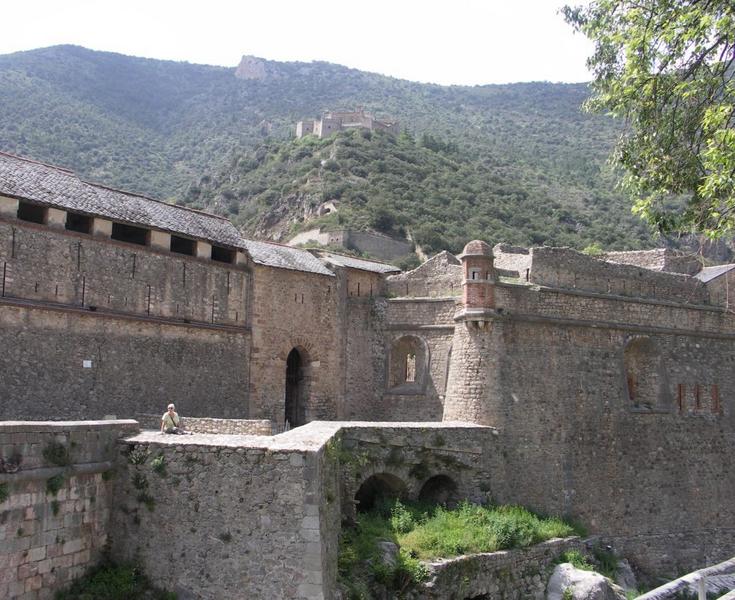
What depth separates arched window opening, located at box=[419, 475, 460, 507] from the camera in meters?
22.1

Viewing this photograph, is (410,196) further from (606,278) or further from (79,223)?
(79,223)

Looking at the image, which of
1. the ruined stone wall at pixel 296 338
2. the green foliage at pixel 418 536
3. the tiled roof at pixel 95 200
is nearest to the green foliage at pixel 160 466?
the green foliage at pixel 418 536

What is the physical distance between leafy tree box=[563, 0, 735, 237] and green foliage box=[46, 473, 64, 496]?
35.6 feet

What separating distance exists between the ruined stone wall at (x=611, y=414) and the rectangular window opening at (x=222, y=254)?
26.1ft

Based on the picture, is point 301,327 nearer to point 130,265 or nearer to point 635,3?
point 130,265

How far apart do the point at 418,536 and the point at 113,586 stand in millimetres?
7944

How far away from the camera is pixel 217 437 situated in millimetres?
14250

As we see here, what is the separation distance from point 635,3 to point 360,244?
155 feet

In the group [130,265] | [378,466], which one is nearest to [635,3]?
[378,466]

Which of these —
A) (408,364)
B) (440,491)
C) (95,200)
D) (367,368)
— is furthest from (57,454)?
(408,364)

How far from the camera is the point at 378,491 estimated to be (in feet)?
70.4

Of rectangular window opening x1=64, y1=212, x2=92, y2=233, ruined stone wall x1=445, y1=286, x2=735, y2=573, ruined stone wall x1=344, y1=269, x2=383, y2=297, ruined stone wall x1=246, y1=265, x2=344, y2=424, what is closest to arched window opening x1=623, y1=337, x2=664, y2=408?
ruined stone wall x1=445, y1=286, x2=735, y2=573

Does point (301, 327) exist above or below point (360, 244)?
below

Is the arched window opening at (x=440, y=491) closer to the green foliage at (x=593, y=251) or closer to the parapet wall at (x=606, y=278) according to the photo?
the parapet wall at (x=606, y=278)
